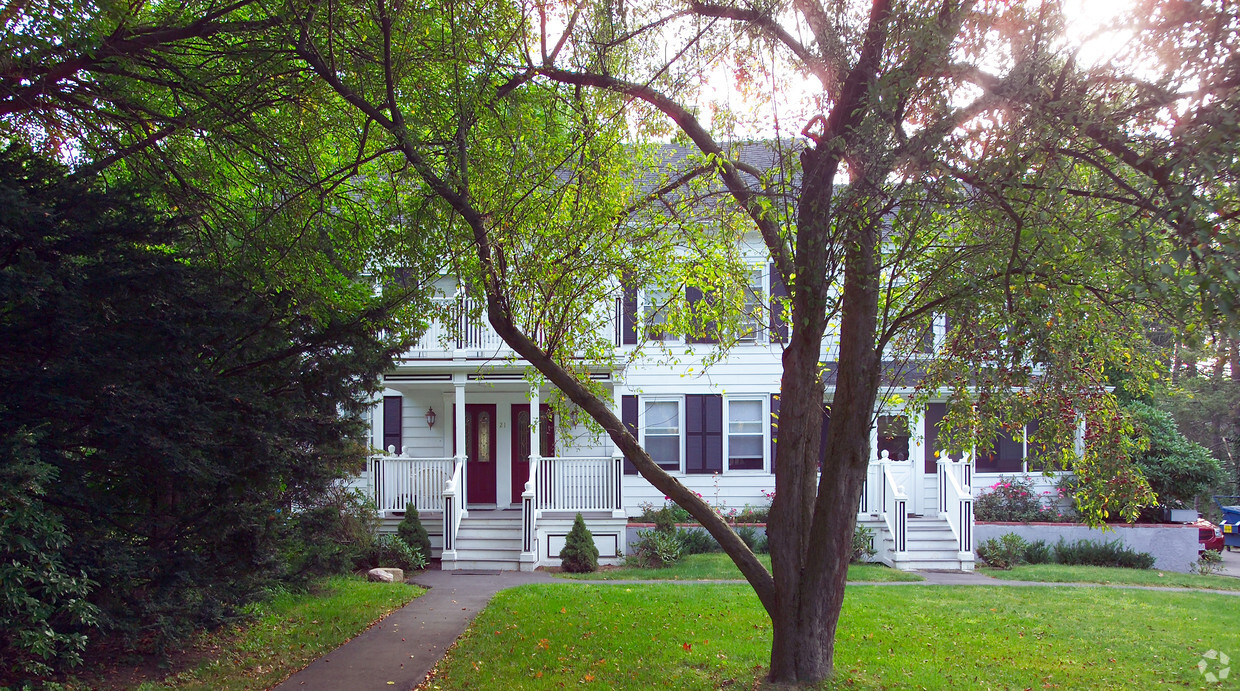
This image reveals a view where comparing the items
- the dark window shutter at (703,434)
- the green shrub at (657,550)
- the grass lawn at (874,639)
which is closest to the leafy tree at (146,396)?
the grass lawn at (874,639)

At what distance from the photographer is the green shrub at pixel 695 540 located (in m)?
15.1

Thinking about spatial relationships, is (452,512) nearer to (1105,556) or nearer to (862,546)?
(862,546)

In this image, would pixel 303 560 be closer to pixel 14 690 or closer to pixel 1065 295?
pixel 14 690

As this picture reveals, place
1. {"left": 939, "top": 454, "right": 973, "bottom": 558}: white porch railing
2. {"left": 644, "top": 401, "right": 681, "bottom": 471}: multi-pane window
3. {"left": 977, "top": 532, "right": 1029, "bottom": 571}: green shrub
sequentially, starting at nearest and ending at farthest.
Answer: {"left": 939, "top": 454, "right": 973, "bottom": 558}: white porch railing
{"left": 977, "top": 532, "right": 1029, "bottom": 571}: green shrub
{"left": 644, "top": 401, "right": 681, "bottom": 471}: multi-pane window

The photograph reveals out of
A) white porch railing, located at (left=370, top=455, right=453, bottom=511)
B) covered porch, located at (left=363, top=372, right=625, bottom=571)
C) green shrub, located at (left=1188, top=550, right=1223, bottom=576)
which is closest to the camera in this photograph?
covered porch, located at (left=363, top=372, right=625, bottom=571)

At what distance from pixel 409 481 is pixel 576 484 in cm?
321

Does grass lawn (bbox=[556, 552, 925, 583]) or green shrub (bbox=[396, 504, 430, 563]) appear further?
green shrub (bbox=[396, 504, 430, 563])

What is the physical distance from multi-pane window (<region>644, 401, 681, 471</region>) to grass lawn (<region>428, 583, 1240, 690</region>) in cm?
538

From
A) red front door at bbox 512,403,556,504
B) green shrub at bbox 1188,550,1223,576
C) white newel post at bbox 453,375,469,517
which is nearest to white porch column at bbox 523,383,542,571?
white newel post at bbox 453,375,469,517

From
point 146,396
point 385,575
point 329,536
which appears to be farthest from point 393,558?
point 146,396

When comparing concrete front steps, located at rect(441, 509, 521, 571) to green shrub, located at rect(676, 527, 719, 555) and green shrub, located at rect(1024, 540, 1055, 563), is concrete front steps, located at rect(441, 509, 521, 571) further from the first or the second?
green shrub, located at rect(1024, 540, 1055, 563)

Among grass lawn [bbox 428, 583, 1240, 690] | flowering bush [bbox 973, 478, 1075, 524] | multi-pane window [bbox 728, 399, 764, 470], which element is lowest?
grass lawn [bbox 428, 583, 1240, 690]

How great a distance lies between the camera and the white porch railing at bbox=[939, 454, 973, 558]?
47.7 feet

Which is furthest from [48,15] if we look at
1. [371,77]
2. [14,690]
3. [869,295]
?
[869,295]
